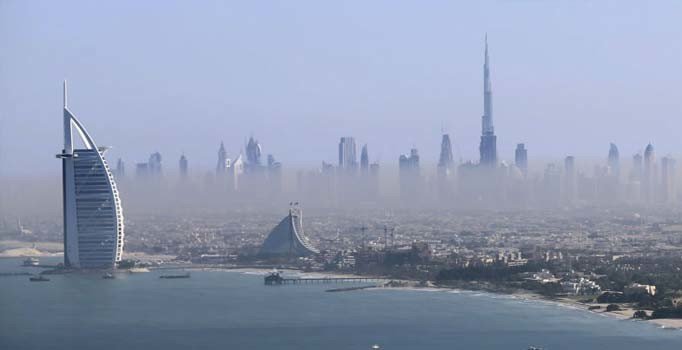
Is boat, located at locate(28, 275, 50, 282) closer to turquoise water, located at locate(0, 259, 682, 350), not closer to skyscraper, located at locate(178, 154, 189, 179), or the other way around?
turquoise water, located at locate(0, 259, 682, 350)

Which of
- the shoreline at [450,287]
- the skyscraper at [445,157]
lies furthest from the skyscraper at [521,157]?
the shoreline at [450,287]

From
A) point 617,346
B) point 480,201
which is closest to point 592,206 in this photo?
point 480,201

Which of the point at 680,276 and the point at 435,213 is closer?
the point at 680,276

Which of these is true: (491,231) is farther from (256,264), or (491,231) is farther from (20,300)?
(20,300)

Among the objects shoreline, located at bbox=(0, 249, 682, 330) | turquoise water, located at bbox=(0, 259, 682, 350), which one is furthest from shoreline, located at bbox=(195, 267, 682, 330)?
turquoise water, located at bbox=(0, 259, 682, 350)

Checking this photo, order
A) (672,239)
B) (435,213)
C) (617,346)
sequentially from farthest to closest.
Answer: (435,213) → (672,239) → (617,346)

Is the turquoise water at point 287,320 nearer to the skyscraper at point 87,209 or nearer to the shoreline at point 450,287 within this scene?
the shoreline at point 450,287
